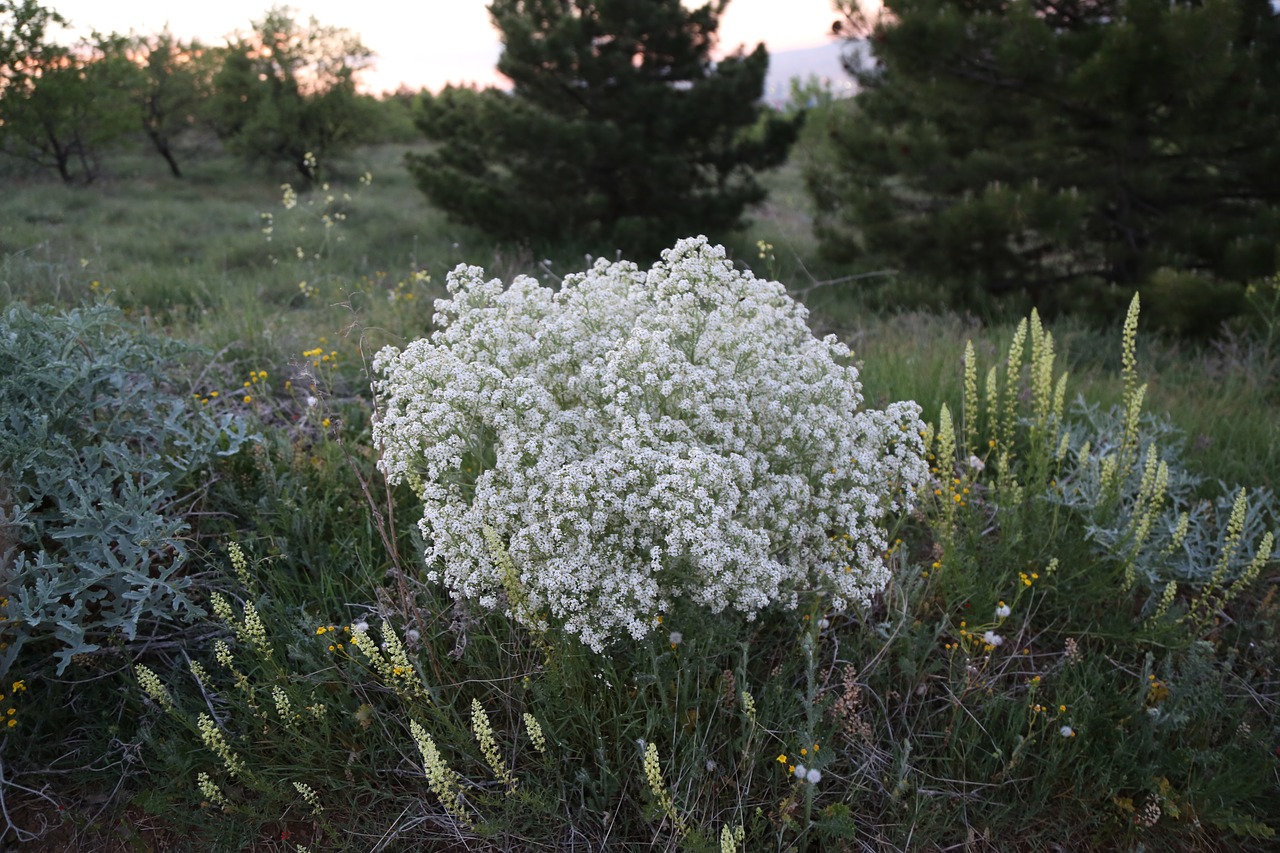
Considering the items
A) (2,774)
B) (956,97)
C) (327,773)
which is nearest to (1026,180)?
(956,97)

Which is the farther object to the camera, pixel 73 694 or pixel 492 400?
pixel 73 694

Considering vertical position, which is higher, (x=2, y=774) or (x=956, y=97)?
(x=956, y=97)

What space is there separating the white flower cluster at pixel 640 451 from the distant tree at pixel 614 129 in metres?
8.24

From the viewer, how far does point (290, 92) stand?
59.4ft

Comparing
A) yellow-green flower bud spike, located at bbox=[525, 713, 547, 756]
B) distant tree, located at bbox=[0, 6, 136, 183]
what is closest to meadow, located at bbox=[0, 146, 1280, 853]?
yellow-green flower bud spike, located at bbox=[525, 713, 547, 756]

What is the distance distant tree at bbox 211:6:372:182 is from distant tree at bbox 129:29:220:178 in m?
1.15

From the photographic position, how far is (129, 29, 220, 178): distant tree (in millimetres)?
18719

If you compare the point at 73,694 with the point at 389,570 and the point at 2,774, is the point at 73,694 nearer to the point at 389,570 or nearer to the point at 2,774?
the point at 2,774

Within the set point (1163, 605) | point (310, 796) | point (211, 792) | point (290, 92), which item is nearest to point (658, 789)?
point (310, 796)

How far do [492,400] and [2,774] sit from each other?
202cm

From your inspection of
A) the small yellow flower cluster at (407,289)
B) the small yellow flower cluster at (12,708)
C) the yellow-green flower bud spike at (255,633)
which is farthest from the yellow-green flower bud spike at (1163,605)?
the small yellow flower cluster at (407,289)

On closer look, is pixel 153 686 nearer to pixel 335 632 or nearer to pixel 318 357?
pixel 335 632

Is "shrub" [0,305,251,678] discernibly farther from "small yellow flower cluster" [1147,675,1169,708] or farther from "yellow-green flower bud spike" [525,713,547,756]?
"small yellow flower cluster" [1147,675,1169,708]

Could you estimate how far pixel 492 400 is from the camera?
2652mm
